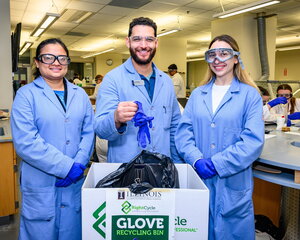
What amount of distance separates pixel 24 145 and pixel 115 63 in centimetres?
1481

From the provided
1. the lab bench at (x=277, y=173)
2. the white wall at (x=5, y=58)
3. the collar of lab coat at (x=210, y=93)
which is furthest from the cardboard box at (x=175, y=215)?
the white wall at (x=5, y=58)

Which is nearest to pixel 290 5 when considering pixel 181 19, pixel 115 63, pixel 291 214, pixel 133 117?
pixel 181 19

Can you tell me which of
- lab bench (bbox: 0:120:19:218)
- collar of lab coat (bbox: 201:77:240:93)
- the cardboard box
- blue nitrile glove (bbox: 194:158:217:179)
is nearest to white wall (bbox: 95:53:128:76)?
lab bench (bbox: 0:120:19:218)

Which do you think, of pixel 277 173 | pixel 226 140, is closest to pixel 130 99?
pixel 226 140

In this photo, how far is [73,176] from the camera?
1498mm

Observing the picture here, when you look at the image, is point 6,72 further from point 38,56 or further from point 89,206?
point 89,206

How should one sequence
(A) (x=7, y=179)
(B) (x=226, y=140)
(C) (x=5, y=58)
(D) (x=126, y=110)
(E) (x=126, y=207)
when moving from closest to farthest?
(E) (x=126, y=207) < (D) (x=126, y=110) < (B) (x=226, y=140) < (A) (x=7, y=179) < (C) (x=5, y=58)

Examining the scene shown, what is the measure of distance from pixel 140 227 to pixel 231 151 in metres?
0.68

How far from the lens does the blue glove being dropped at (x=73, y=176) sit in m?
1.50

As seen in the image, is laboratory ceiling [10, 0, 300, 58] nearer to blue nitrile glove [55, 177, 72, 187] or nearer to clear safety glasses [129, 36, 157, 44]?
clear safety glasses [129, 36, 157, 44]

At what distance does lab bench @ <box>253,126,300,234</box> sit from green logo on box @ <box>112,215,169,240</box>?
933 mm

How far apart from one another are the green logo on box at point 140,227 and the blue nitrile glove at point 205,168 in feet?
1.77

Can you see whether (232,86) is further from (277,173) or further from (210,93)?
(277,173)

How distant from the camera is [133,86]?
160cm
